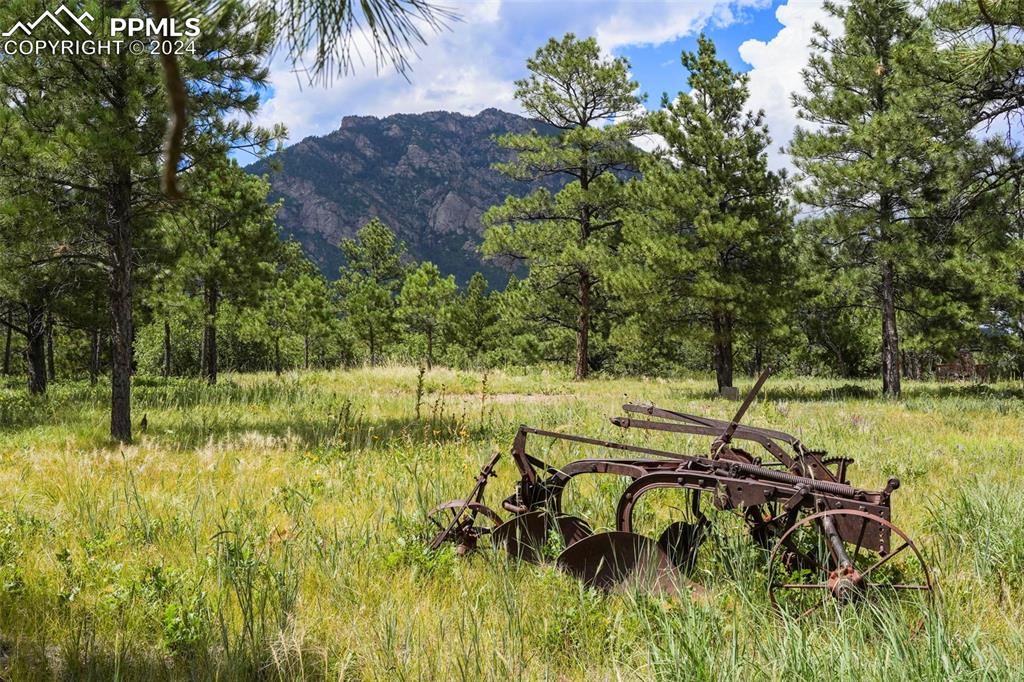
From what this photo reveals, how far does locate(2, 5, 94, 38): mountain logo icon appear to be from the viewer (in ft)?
22.7

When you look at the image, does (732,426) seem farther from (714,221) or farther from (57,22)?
(714,221)

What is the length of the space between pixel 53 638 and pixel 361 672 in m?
1.52

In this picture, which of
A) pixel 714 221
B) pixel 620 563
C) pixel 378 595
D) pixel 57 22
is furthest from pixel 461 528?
pixel 714 221

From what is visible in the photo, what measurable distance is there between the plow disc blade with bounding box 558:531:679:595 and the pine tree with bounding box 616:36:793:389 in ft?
47.3

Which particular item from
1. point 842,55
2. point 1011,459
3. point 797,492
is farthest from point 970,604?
point 842,55

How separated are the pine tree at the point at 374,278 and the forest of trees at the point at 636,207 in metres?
9.57

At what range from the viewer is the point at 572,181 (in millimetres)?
22969

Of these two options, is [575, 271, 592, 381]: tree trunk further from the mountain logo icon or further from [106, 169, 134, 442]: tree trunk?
the mountain logo icon

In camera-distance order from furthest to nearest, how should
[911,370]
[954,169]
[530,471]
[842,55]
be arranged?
1. [911,370]
2. [842,55]
3. [954,169]
4. [530,471]

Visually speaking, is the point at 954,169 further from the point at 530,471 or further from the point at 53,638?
the point at 53,638

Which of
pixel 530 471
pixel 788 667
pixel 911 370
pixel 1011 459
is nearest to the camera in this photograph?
pixel 788 667

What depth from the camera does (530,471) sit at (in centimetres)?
350

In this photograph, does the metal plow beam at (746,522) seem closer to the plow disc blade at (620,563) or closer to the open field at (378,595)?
the plow disc blade at (620,563)

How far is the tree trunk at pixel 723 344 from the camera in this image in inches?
695
